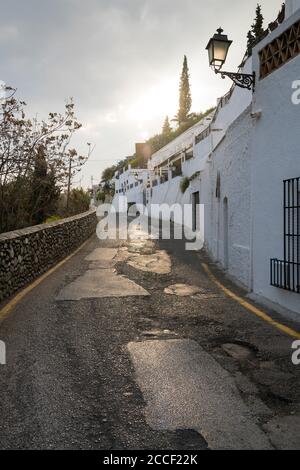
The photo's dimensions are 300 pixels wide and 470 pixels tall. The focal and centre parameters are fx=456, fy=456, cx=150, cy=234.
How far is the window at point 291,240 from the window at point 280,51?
84.5 inches

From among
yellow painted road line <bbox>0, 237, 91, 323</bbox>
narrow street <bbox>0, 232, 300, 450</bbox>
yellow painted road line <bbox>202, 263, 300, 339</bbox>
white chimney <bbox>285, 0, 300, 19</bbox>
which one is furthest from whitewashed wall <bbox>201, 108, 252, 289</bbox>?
yellow painted road line <bbox>0, 237, 91, 323</bbox>

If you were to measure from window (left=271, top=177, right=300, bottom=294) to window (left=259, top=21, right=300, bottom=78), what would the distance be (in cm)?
215

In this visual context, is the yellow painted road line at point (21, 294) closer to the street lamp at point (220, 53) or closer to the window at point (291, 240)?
the window at point (291, 240)

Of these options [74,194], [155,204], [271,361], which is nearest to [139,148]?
[155,204]

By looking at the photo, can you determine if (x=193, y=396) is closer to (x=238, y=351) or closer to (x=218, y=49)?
(x=238, y=351)

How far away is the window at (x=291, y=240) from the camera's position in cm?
724

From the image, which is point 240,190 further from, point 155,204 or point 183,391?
point 155,204

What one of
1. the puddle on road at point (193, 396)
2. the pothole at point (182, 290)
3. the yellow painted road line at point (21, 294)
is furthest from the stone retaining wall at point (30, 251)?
the puddle on road at point (193, 396)

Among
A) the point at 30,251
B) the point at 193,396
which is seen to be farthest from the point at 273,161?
the point at 30,251

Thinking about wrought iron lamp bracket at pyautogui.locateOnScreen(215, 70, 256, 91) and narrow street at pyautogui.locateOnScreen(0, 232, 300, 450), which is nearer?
narrow street at pyautogui.locateOnScreen(0, 232, 300, 450)

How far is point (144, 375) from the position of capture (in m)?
5.04

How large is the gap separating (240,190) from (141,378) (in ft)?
22.0

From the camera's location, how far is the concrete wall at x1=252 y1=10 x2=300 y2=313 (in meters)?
7.45

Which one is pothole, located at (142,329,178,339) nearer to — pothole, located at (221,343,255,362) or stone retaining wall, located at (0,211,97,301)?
pothole, located at (221,343,255,362)
